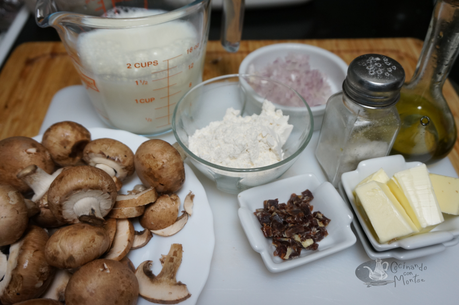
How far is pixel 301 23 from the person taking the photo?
6.31ft

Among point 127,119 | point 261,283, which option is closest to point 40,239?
point 127,119

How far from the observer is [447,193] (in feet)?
3.05

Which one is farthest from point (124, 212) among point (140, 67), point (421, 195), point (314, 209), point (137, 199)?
point (421, 195)

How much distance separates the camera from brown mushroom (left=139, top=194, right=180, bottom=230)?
0.93 metres

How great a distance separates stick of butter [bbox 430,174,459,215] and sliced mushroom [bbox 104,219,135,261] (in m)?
0.85

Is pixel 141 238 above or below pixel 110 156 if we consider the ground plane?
below

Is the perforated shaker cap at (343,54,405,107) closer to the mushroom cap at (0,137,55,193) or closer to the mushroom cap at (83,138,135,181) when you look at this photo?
the mushroom cap at (83,138,135,181)

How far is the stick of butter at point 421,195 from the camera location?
0.86 metres

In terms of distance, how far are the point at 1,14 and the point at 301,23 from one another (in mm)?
1655

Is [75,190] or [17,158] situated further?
[17,158]

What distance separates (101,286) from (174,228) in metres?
0.27

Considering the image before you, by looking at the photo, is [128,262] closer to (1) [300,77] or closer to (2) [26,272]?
(2) [26,272]

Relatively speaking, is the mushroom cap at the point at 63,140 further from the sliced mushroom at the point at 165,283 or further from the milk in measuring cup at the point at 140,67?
the sliced mushroom at the point at 165,283

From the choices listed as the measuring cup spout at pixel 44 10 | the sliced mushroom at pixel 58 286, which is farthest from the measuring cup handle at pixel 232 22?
the sliced mushroom at pixel 58 286
